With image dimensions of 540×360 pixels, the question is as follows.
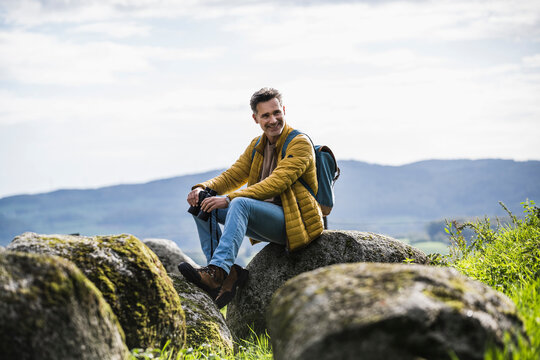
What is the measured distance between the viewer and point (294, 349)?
12.2ft

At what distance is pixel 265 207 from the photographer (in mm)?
7836

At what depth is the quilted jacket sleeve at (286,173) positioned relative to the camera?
25.4 feet

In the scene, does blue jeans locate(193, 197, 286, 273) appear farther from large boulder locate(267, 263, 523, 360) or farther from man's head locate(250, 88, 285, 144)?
large boulder locate(267, 263, 523, 360)

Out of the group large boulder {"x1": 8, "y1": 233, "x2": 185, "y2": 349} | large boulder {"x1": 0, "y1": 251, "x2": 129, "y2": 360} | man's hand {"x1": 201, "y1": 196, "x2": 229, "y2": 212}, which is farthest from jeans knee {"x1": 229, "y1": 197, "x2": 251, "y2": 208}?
large boulder {"x1": 0, "y1": 251, "x2": 129, "y2": 360}

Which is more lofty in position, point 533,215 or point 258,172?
point 258,172

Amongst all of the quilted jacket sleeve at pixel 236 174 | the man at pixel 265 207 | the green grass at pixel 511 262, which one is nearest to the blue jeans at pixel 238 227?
the man at pixel 265 207

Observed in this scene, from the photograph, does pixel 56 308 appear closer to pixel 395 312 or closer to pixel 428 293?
pixel 395 312

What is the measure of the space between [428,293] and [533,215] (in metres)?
5.61

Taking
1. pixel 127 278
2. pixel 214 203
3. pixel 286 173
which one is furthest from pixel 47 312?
pixel 286 173

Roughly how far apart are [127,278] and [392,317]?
121 inches

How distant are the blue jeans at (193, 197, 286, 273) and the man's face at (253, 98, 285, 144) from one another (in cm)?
114

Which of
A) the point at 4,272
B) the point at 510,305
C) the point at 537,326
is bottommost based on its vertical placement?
the point at 537,326

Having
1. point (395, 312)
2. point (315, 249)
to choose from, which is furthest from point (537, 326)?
point (315, 249)

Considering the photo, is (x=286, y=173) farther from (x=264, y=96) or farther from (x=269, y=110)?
(x=264, y=96)
